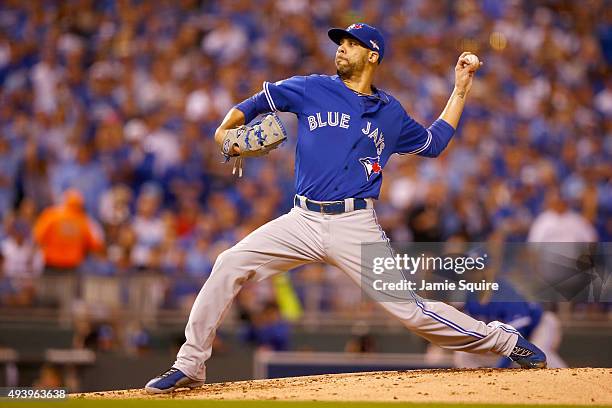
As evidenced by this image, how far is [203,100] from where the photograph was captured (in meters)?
14.3

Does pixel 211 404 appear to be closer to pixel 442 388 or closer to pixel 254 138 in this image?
pixel 442 388

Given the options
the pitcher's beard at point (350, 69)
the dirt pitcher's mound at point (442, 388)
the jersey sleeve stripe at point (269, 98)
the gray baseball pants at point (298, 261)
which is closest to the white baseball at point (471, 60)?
the pitcher's beard at point (350, 69)

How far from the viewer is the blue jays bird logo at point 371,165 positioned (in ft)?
20.6

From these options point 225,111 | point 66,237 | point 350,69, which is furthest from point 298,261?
point 225,111

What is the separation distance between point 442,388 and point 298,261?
3.68 ft

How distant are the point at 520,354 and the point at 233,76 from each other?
8570 mm

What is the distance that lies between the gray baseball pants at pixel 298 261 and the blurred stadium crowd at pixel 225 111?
12.1 ft

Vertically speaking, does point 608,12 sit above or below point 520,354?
above

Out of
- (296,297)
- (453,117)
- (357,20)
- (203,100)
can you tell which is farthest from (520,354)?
(357,20)

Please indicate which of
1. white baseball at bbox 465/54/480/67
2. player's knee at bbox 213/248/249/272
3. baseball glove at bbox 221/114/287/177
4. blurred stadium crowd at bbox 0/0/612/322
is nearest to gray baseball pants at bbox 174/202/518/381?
player's knee at bbox 213/248/249/272

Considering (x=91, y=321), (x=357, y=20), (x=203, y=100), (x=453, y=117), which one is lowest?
(x=91, y=321)

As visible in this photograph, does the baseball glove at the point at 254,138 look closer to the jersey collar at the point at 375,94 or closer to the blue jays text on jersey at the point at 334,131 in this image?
the blue jays text on jersey at the point at 334,131

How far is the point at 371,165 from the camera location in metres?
6.32

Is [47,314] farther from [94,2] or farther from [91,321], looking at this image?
[94,2]
